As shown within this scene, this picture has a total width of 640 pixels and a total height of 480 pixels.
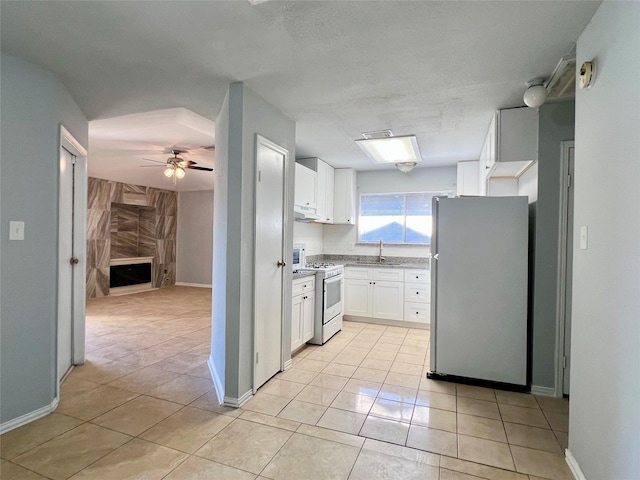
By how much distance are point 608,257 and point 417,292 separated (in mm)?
3359

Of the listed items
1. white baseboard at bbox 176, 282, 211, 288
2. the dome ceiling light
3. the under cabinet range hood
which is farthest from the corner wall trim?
white baseboard at bbox 176, 282, 211, 288

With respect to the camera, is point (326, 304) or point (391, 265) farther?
point (391, 265)

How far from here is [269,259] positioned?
9.51 feet

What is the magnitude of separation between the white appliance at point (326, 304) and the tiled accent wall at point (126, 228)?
4741 millimetres

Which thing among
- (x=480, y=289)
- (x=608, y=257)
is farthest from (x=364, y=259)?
(x=608, y=257)

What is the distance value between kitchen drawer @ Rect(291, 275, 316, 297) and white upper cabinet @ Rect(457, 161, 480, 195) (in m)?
2.54

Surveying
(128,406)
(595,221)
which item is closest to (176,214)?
→ (128,406)

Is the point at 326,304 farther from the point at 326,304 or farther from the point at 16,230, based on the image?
the point at 16,230

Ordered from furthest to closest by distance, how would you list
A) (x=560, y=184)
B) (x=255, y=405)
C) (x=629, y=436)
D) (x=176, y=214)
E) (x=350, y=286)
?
1. (x=176, y=214)
2. (x=350, y=286)
3. (x=560, y=184)
4. (x=255, y=405)
5. (x=629, y=436)

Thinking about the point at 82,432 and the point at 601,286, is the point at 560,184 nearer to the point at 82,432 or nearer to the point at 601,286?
the point at 601,286

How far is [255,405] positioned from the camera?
251cm

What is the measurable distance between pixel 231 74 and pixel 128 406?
8.17 feet

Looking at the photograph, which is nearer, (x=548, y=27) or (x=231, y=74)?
(x=548, y=27)

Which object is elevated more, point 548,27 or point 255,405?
point 548,27
